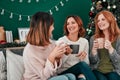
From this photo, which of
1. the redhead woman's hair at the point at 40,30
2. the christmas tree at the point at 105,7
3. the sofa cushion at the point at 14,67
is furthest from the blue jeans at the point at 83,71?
the christmas tree at the point at 105,7

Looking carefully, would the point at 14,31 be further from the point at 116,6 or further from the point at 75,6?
the point at 116,6

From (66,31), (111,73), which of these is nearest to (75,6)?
(66,31)

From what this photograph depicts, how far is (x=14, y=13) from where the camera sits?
184 inches

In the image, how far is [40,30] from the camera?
236 cm

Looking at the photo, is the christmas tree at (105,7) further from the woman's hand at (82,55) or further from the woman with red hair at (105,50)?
the woman's hand at (82,55)

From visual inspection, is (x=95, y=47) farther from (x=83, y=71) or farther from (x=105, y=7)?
(x=105, y=7)

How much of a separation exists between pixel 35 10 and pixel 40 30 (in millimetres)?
2534

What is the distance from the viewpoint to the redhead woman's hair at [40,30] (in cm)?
235

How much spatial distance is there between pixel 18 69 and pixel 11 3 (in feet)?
7.48

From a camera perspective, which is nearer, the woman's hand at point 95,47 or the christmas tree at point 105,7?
the woman's hand at point 95,47

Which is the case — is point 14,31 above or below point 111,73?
above

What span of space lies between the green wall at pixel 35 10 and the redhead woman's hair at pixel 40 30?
232 centimetres

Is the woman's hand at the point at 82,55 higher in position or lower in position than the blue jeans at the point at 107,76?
higher

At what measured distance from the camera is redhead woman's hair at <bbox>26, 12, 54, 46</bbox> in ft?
7.70
